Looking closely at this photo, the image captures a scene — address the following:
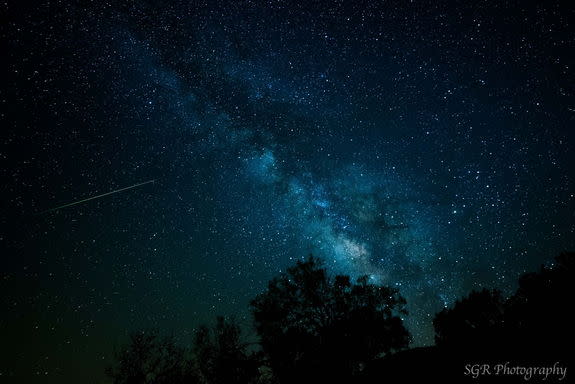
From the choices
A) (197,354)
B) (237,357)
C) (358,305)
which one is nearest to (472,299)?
(358,305)

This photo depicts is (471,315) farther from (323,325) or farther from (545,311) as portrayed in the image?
(323,325)

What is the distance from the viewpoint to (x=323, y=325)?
2458 cm

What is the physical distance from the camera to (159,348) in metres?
30.0

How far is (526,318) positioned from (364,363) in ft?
43.4

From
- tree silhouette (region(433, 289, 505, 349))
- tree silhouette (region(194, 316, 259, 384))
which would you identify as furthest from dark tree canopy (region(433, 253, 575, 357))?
tree silhouette (region(194, 316, 259, 384))

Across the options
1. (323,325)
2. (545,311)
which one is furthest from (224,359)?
(545,311)

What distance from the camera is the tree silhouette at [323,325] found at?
23359 millimetres

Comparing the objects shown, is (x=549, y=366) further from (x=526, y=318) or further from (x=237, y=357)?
(x=237, y=357)

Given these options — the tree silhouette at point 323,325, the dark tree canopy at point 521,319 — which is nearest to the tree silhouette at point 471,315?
the dark tree canopy at point 521,319

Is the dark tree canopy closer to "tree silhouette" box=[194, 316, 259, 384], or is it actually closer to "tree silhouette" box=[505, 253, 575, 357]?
"tree silhouette" box=[505, 253, 575, 357]

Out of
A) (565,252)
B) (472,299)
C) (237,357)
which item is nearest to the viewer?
(237,357)

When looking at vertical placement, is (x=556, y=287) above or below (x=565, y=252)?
below

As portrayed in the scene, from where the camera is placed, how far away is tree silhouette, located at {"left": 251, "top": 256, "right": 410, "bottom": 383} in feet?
76.6

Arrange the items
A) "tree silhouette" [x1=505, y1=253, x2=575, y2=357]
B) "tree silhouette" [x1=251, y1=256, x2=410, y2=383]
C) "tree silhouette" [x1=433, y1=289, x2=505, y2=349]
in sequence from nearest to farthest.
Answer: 1. "tree silhouette" [x1=505, y1=253, x2=575, y2=357]
2. "tree silhouette" [x1=251, y1=256, x2=410, y2=383]
3. "tree silhouette" [x1=433, y1=289, x2=505, y2=349]
